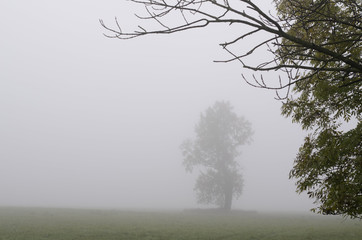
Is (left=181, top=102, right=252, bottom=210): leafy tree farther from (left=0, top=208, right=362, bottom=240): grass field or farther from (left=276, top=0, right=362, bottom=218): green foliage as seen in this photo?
→ (left=276, top=0, right=362, bottom=218): green foliage

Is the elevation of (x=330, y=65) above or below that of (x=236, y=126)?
below

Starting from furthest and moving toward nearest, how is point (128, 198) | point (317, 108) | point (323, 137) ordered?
point (128, 198), point (317, 108), point (323, 137)

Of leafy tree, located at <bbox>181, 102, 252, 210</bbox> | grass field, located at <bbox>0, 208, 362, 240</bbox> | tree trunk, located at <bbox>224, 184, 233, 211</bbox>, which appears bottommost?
grass field, located at <bbox>0, 208, 362, 240</bbox>

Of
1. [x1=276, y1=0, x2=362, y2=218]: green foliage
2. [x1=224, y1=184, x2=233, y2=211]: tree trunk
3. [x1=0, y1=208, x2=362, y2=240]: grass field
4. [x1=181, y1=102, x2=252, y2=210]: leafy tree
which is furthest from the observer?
[x1=181, y1=102, x2=252, y2=210]: leafy tree

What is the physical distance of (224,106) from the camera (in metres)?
47.7

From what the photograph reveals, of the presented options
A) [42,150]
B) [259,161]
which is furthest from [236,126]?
[259,161]

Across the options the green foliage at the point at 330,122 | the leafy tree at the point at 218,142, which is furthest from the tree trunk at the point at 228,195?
the green foliage at the point at 330,122

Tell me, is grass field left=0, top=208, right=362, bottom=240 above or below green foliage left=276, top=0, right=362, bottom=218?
below

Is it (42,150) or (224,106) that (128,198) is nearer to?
(42,150)

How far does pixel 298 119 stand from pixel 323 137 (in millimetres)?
1087

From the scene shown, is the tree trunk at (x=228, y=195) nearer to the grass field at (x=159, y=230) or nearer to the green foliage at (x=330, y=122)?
the grass field at (x=159, y=230)

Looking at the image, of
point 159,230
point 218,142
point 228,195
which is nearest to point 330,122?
point 159,230

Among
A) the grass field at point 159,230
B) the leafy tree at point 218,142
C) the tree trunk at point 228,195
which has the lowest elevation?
the grass field at point 159,230

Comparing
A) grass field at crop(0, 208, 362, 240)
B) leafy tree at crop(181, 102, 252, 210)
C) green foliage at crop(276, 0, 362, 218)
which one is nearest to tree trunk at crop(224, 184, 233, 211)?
leafy tree at crop(181, 102, 252, 210)
